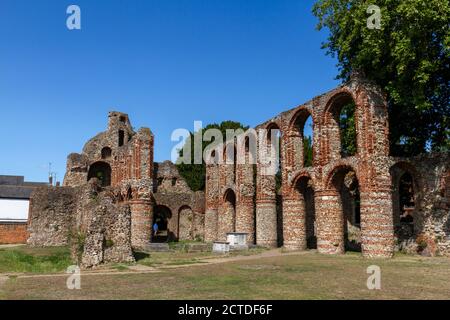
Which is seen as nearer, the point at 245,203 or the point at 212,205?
the point at 245,203

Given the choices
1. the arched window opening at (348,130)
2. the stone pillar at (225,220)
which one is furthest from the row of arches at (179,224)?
the arched window opening at (348,130)

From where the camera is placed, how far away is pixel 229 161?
110 feet

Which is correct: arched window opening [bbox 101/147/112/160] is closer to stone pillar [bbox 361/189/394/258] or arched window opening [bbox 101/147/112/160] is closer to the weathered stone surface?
the weathered stone surface

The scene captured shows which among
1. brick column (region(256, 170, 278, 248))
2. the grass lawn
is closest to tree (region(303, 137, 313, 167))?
brick column (region(256, 170, 278, 248))

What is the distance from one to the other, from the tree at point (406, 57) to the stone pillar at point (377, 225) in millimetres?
4173

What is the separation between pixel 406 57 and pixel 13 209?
42.5 metres

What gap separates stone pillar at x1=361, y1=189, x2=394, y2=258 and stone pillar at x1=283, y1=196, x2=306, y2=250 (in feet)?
17.7

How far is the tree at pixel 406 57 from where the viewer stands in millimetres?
17859

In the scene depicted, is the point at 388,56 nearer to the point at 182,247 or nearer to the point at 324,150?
the point at 324,150

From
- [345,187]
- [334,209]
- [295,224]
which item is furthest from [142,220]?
[345,187]

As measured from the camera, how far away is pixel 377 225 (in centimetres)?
1845

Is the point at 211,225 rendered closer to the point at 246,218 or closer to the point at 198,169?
the point at 246,218

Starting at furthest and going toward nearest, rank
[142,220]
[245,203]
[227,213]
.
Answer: [227,213], [245,203], [142,220]
